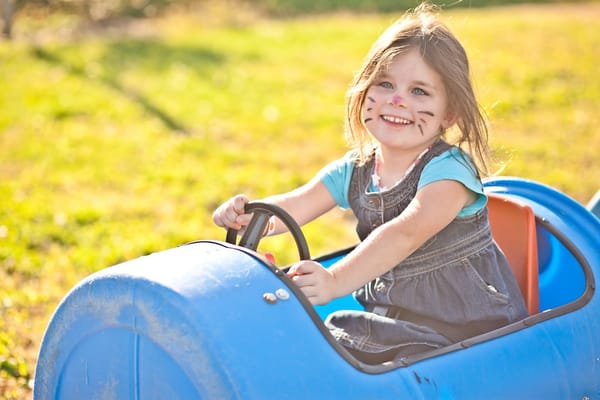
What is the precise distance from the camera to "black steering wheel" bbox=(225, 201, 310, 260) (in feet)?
7.39

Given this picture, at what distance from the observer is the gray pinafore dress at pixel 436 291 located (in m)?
2.48

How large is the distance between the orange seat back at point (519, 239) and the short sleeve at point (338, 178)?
523mm

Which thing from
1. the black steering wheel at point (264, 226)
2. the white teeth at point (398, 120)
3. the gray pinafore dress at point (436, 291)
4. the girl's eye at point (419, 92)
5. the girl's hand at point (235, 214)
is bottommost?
the gray pinafore dress at point (436, 291)

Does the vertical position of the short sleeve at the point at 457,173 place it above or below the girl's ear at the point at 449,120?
below

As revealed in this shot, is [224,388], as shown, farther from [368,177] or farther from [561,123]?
[561,123]

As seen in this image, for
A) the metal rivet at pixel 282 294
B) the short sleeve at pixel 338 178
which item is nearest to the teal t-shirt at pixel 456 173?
the short sleeve at pixel 338 178

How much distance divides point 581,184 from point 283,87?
3117mm

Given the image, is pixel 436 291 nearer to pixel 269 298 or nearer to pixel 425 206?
pixel 425 206

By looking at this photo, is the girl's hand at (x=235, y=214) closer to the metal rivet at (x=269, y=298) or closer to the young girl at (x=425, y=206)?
the young girl at (x=425, y=206)

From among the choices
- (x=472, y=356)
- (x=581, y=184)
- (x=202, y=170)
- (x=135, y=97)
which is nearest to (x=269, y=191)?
(x=202, y=170)

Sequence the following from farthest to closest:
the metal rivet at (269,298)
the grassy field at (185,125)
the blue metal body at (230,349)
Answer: the grassy field at (185,125), the metal rivet at (269,298), the blue metal body at (230,349)

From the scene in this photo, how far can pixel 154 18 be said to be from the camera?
10.9m

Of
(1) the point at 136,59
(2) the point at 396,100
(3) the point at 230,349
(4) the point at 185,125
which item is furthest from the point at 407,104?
(1) the point at 136,59

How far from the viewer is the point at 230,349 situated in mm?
1890
